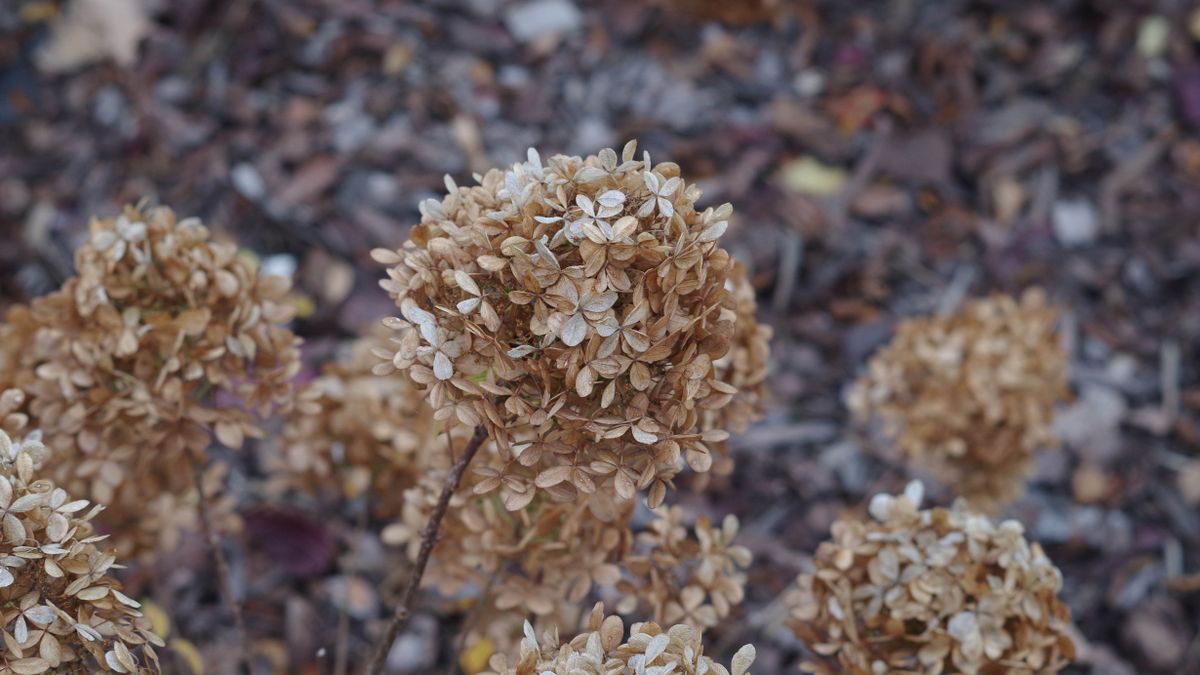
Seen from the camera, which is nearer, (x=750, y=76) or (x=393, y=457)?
(x=393, y=457)

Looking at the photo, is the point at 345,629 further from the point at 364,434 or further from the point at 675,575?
the point at 675,575

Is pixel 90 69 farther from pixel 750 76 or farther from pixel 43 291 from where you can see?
pixel 750 76

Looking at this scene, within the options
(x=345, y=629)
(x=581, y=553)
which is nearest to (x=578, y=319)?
(x=581, y=553)

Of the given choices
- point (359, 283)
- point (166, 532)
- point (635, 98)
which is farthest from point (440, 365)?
point (635, 98)

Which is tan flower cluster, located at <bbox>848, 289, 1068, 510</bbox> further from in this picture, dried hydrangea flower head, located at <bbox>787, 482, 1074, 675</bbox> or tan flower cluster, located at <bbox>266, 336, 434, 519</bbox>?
tan flower cluster, located at <bbox>266, 336, 434, 519</bbox>

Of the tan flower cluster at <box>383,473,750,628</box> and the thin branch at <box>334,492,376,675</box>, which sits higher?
the tan flower cluster at <box>383,473,750,628</box>

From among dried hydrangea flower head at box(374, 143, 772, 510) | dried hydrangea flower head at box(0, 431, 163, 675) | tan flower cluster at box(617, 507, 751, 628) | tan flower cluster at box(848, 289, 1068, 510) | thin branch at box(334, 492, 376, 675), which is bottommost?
thin branch at box(334, 492, 376, 675)

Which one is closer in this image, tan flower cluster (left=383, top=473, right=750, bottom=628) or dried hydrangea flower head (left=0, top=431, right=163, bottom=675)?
dried hydrangea flower head (left=0, top=431, right=163, bottom=675)

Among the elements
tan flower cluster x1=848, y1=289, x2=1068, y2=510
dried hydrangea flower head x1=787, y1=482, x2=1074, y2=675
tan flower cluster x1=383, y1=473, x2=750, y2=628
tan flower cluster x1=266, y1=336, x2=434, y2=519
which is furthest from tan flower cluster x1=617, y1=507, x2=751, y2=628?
tan flower cluster x1=848, y1=289, x2=1068, y2=510
